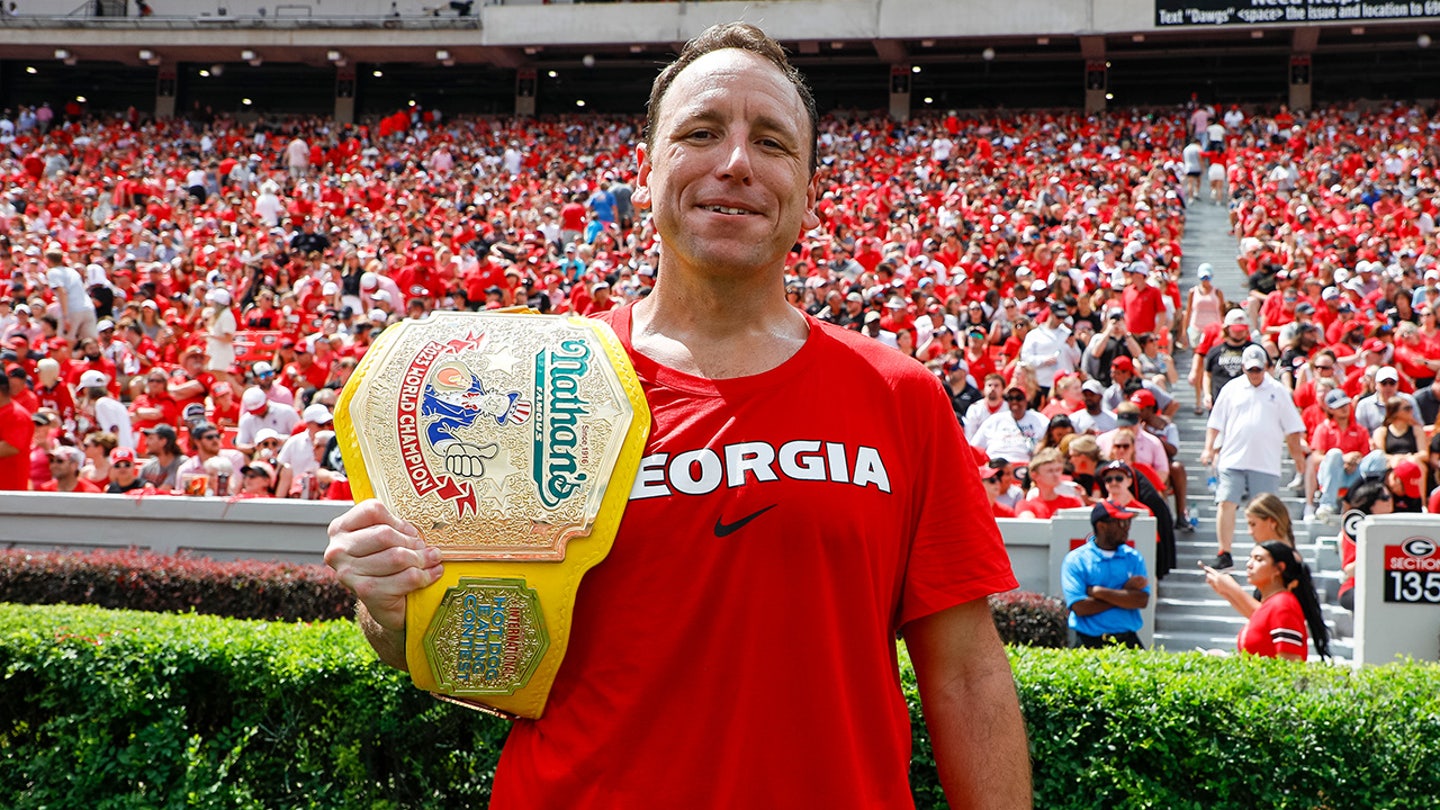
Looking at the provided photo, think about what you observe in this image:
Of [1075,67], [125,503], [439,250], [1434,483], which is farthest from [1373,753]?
[1075,67]

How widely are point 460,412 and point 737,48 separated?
0.67 m

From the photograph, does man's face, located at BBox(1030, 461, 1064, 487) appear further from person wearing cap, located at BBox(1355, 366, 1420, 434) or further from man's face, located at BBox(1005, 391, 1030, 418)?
person wearing cap, located at BBox(1355, 366, 1420, 434)

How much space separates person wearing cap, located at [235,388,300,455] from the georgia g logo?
1035cm

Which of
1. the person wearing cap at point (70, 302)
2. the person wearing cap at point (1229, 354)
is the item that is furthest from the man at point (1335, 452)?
the person wearing cap at point (70, 302)

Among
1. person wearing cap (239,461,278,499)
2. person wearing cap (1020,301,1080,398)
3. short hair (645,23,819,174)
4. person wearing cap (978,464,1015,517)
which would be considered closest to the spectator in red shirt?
person wearing cap (239,461,278,499)

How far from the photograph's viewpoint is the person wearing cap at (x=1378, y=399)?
10.2m

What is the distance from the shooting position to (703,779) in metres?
1.70

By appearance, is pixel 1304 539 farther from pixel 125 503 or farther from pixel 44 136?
pixel 44 136

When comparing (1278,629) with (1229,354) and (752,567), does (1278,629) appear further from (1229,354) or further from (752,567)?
(1229,354)

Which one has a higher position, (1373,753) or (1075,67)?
(1075,67)

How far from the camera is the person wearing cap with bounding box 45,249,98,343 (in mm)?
15773

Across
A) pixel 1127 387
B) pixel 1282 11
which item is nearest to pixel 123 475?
pixel 1127 387

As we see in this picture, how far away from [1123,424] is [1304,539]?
1.56 metres

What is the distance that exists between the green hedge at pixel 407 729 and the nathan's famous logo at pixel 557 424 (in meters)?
2.58
